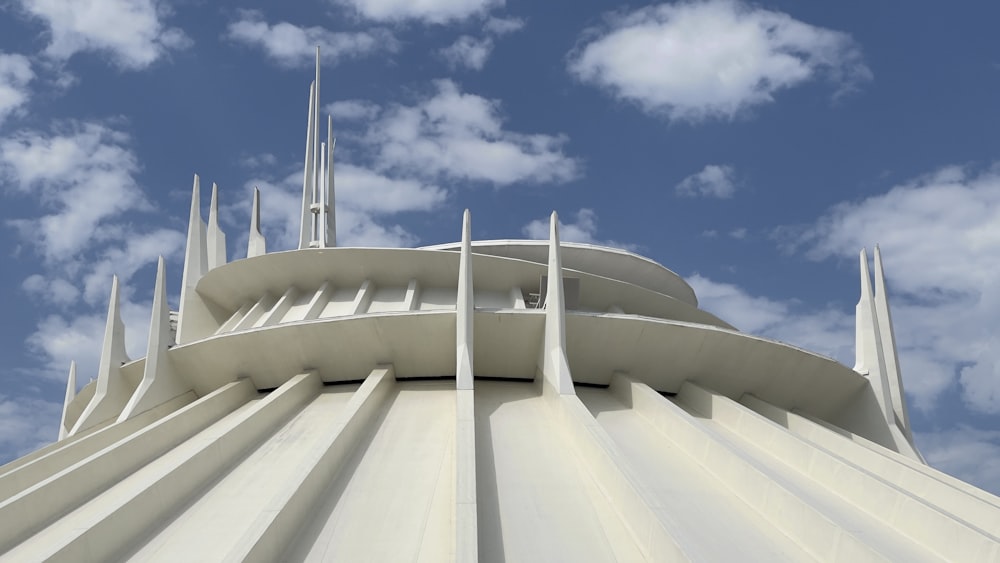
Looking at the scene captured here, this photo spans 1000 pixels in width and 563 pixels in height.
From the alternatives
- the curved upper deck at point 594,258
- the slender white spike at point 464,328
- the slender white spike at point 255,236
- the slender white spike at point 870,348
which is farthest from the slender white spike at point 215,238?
the slender white spike at point 870,348

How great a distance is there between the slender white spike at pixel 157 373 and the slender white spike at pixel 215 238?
384 inches

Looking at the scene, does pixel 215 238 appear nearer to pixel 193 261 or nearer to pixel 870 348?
pixel 193 261

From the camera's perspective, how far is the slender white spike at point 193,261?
2495cm

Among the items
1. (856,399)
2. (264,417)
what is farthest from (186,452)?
(856,399)

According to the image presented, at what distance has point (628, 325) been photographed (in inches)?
682

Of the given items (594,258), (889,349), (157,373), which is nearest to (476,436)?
(157,373)

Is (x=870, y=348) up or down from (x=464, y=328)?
down

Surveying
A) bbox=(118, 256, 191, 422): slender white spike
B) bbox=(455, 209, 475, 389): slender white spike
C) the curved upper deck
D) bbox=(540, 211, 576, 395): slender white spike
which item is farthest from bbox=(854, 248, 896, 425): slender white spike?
bbox=(118, 256, 191, 422): slender white spike

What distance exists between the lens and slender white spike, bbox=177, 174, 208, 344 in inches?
982

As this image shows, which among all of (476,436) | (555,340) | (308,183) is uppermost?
(308,183)

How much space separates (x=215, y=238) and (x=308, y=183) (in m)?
3.92

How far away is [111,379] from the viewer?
2191 centimetres

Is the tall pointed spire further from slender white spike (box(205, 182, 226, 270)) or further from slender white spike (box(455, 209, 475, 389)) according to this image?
slender white spike (box(455, 209, 475, 389))

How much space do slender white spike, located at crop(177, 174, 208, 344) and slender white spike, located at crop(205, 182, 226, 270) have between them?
65.0 inches
